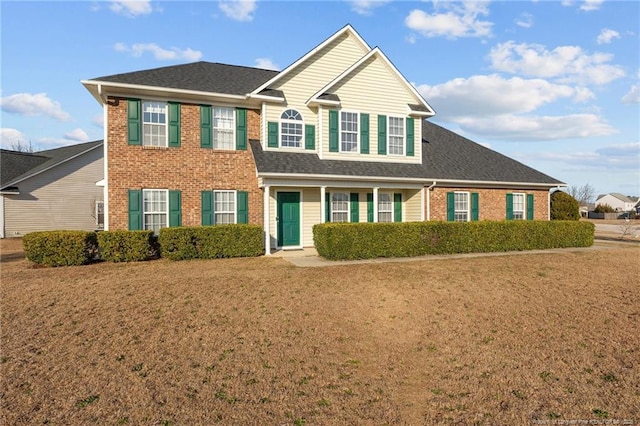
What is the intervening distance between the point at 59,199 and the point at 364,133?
62.0 feet

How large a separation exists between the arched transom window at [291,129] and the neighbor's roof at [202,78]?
5.75ft

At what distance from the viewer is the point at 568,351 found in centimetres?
496

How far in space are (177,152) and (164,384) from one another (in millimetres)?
10483

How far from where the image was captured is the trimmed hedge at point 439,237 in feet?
37.5

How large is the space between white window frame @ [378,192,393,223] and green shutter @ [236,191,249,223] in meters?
5.92

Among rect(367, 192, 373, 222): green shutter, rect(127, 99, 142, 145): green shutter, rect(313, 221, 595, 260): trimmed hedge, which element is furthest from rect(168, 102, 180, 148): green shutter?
rect(367, 192, 373, 222): green shutter

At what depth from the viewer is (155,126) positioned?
503 inches

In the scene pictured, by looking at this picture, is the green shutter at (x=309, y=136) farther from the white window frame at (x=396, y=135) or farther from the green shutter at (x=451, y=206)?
the green shutter at (x=451, y=206)

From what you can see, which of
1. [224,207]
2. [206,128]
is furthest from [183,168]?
[224,207]

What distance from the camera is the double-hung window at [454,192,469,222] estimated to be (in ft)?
53.5

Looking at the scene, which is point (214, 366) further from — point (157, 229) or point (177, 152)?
point (177, 152)

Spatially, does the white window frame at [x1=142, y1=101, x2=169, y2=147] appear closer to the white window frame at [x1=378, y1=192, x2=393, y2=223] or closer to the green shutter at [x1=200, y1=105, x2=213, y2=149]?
the green shutter at [x1=200, y1=105, x2=213, y2=149]

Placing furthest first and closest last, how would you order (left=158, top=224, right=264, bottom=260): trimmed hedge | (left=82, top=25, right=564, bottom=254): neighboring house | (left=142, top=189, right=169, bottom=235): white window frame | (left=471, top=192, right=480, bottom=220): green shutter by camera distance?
(left=471, top=192, right=480, bottom=220): green shutter
(left=142, top=189, right=169, bottom=235): white window frame
(left=82, top=25, right=564, bottom=254): neighboring house
(left=158, top=224, right=264, bottom=260): trimmed hedge

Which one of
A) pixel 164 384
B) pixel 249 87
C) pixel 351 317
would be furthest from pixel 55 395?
pixel 249 87
